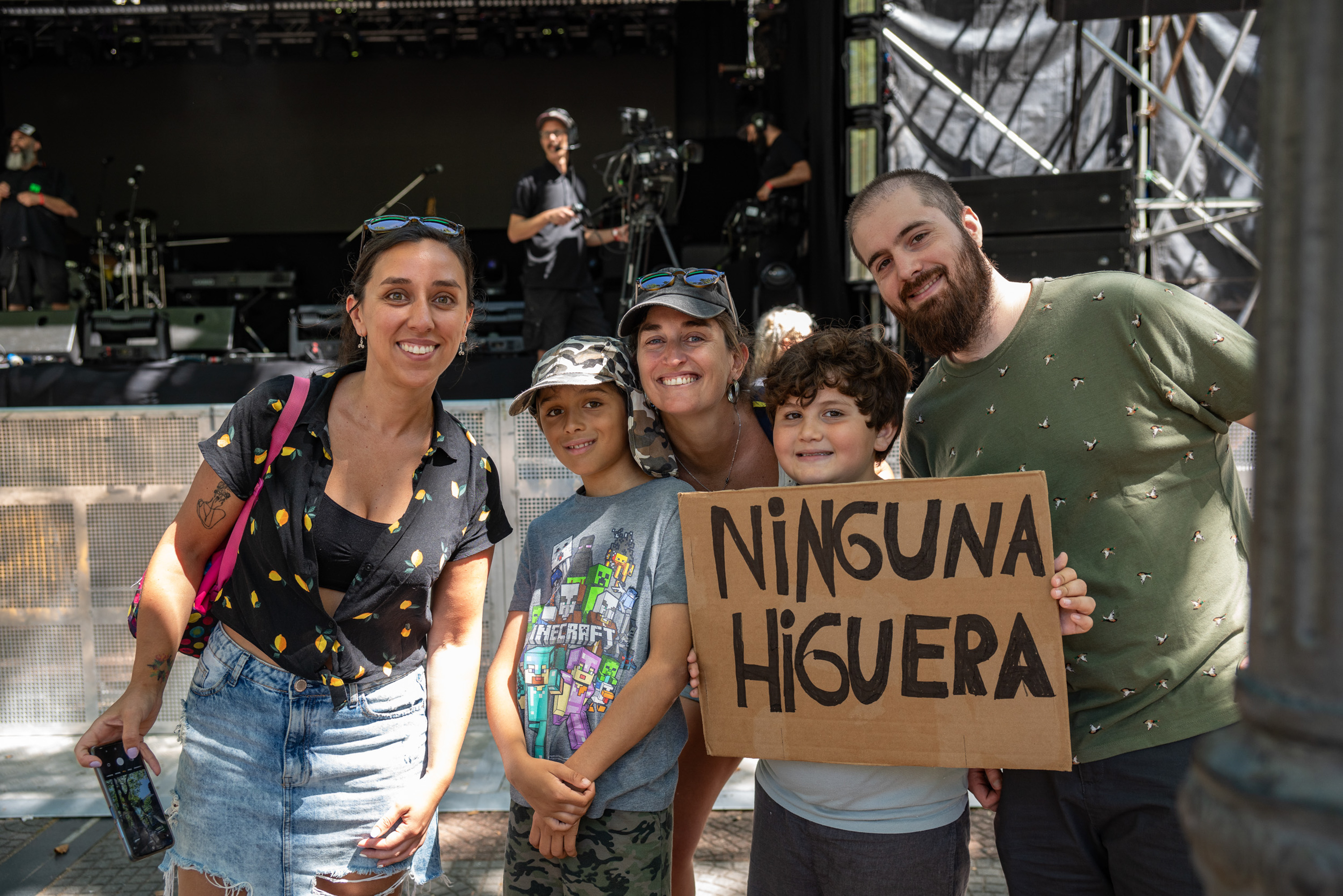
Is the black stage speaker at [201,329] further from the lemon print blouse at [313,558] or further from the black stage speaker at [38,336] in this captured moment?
the lemon print blouse at [313,558]

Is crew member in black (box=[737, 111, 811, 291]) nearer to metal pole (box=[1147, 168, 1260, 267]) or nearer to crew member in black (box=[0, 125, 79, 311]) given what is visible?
metal pole (box=[1147, 168, 1260, 267])

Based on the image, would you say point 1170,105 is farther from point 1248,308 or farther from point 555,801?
point 555,801

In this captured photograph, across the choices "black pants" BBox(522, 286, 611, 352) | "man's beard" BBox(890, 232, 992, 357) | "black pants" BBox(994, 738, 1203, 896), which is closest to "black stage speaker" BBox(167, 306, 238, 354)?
"black pants" BBox(522, 286, 611, 352)

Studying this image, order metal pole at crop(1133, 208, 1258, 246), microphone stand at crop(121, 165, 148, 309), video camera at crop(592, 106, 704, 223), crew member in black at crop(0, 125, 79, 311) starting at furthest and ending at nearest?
microphone stand at crop(121, 165, 148, 309) < crew member in black at crop(0, 125, 79, 311) < video camera at crop(592, 106, 704, 223) < metal pole at crop(1133, 208, 1258, 246)

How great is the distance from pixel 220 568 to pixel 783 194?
6178 millimetres

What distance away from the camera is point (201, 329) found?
382 inches

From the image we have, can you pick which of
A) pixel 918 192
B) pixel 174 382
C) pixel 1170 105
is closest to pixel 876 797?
pixel 918 192

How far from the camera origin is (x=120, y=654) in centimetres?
398

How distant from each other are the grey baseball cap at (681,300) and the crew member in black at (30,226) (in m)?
9.19

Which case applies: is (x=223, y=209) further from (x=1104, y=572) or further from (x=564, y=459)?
(x=1104, y=572)

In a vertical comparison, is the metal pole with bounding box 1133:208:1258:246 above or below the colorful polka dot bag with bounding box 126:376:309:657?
above

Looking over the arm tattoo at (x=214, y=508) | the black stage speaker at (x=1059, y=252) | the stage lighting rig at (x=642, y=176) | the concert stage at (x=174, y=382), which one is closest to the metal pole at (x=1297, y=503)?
the arm tattoo at (x=214, y=508)

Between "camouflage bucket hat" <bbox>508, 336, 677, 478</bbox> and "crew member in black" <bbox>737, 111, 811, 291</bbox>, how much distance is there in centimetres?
513

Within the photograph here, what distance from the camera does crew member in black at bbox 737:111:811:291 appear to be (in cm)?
707
